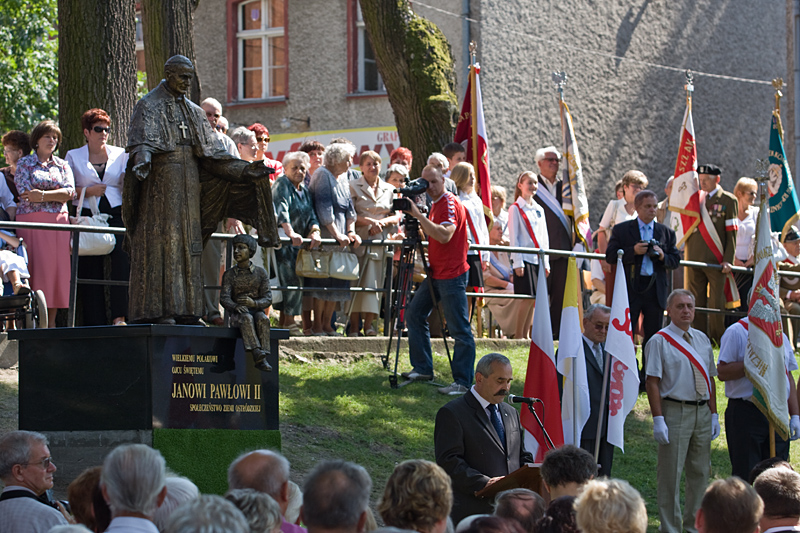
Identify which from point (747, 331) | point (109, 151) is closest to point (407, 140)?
point (109, 151)

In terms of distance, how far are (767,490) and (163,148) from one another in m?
4.37

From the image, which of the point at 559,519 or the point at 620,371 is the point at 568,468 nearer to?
the point at 559,519

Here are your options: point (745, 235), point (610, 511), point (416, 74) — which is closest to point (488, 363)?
point (610, 511)

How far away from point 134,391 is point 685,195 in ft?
27.9

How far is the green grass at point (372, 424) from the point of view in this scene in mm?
9383

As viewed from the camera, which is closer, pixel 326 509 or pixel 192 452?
pixel 326 509

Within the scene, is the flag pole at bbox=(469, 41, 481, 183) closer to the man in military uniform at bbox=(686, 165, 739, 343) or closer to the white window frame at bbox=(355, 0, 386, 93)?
the man in military uniform at bbox=(686, 165, 739, 343)

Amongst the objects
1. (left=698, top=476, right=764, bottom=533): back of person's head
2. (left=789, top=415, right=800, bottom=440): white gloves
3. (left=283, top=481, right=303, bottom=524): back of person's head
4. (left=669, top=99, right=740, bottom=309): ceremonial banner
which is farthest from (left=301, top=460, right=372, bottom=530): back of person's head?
(left=669, top=99, right=740, bottom=309): ceremonial banner

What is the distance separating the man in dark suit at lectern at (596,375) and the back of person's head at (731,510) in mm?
4345

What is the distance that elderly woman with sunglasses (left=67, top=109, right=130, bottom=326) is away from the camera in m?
10.6

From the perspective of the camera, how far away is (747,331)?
10.1m

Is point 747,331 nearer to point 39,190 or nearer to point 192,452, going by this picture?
point 192,452

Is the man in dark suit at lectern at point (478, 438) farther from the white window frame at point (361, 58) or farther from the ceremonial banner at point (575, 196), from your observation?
the white window frame at point (361, 58)

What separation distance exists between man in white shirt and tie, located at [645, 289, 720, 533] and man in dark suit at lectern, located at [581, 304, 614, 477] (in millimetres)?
398
